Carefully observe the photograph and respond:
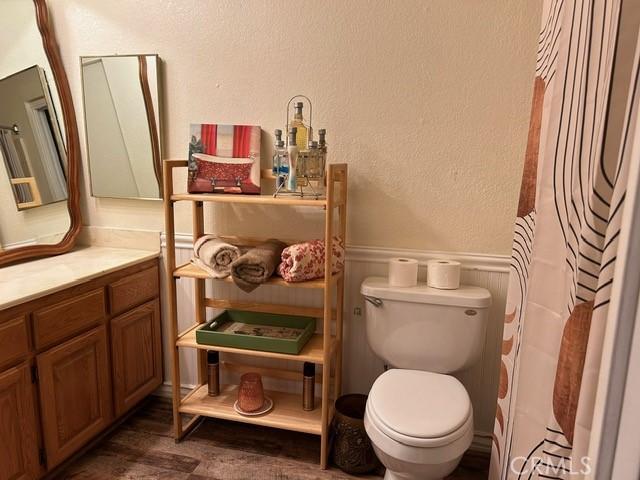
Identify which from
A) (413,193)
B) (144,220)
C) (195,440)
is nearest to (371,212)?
(413,193)

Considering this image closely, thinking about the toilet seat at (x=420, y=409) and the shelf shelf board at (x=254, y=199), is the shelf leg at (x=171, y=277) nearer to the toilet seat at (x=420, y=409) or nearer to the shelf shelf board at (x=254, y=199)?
the shelf shelf board at (x=254, y=199)

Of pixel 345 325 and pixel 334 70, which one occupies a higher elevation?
pixel 334 70

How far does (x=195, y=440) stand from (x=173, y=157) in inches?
53.2

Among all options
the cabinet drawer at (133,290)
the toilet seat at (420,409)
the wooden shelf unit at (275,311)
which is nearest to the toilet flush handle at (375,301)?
the wooden shelf unit at (275,311)

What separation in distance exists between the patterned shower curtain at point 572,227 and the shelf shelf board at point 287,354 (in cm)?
92

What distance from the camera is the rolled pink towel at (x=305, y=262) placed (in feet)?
5.95

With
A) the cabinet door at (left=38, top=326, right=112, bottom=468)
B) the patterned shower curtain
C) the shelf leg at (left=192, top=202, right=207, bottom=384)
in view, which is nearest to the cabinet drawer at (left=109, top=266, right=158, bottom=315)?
the cabinet door at (left=38, top=326, right=112, bottom=468)

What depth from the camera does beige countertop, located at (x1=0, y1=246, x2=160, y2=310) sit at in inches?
63.2

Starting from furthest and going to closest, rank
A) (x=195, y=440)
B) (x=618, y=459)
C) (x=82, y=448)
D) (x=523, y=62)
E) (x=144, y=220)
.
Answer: (x=144, y=220), (x=195, y=440), (x=82, y=448), (x=523, y=62), (x=618, y=459)

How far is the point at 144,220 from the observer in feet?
7.62

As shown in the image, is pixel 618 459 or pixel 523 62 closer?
pixel 618 459

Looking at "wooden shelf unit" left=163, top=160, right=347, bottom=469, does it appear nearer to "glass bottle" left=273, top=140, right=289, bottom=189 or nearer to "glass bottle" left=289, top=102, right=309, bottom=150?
"glass bottle" left=273, top=140, right=289, bottom=189

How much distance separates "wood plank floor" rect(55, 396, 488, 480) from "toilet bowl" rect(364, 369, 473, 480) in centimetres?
50

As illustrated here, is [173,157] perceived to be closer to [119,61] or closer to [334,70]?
[119,61]
